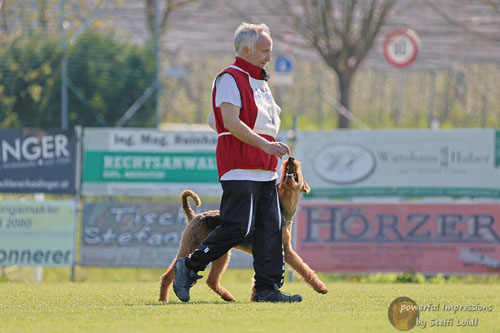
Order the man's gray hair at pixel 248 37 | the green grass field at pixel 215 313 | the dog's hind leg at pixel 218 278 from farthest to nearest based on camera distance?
the dog's hind leg at pixel 218 278 < the man's gray hair at pixel 248 37 < the green grass field at pixel 215 313

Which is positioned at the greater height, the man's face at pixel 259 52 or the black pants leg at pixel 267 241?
the man's face at pixel 259 52

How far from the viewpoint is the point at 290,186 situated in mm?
6695

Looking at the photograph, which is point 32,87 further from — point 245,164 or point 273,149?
point 273,149

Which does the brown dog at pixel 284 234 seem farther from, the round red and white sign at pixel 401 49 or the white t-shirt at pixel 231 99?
the round red and white sign at pixel 401 49

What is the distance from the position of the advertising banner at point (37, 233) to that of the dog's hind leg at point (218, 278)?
176 inches

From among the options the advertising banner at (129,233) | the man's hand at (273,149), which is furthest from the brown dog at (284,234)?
the advertising banner at (129,233)

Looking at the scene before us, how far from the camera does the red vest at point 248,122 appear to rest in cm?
610

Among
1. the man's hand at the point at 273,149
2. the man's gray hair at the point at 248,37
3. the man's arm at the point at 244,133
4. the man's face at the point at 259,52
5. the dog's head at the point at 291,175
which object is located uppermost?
the man's gray hair at the point at 248,37

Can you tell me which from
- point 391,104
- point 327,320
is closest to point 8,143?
point 327,320

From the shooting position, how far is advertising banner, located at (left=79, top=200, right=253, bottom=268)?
10906 millimetres

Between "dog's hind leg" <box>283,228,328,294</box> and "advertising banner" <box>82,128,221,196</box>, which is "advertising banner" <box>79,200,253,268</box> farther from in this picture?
"dog's hind leg" <box>283,228,328,294</box>

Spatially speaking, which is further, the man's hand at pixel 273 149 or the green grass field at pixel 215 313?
the man's hand at pixel 273 149

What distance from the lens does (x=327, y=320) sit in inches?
207

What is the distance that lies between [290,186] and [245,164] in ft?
2.31
